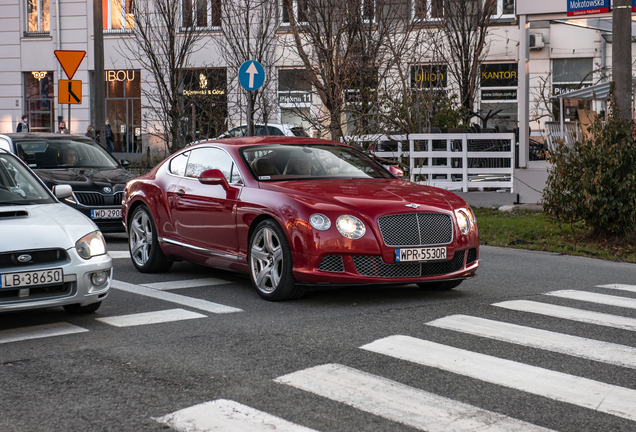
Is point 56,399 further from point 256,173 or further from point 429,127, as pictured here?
point 429,127

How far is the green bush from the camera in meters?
11.8

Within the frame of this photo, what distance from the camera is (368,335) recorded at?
20.6 feet

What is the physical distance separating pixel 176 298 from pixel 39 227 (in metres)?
1.76

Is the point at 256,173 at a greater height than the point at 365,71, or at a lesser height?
lesser

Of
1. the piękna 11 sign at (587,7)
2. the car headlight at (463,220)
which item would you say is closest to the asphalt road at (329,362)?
the car headlight at (463,220)

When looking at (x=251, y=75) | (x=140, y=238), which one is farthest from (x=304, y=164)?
(x=251, y=75)

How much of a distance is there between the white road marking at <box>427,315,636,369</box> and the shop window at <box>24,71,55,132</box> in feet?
111

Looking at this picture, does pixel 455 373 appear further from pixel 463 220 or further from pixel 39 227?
pixel 39 227

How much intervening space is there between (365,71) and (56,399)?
14829 millimetres

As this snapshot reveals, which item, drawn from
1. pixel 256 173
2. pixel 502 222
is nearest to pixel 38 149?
pixel 256 173

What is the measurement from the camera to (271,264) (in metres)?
7.78

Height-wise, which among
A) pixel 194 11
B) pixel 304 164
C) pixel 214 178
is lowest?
pixel 214 178

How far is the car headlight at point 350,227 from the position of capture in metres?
7.32

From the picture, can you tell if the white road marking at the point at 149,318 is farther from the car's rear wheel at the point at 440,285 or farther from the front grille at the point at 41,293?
the car's rear wheel at the point at 440,285
